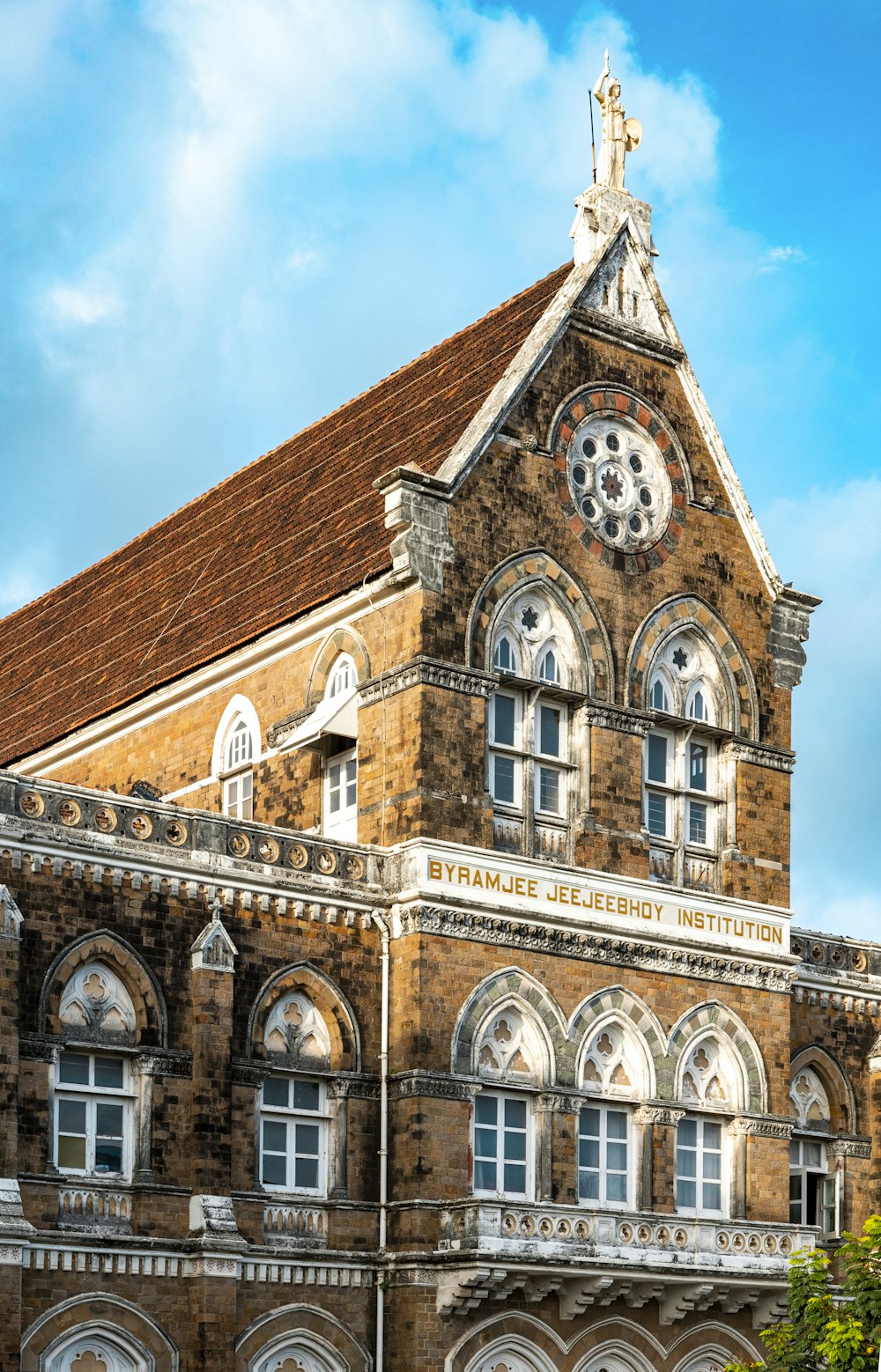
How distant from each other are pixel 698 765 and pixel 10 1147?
14.9 metres

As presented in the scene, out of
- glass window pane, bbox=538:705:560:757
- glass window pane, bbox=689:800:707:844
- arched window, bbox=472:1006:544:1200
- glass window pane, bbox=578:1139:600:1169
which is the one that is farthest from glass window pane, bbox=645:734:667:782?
glass window pane, bbox=578:1139:600:1169

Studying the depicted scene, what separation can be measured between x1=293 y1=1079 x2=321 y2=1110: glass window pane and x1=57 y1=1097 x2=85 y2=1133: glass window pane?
145 inches

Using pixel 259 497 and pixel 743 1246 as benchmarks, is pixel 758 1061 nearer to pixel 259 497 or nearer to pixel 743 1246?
pixel 743 1246

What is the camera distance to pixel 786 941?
41125mm

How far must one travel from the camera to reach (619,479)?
4078cm

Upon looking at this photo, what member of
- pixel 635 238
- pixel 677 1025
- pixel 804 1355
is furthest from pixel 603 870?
pixel 635 238

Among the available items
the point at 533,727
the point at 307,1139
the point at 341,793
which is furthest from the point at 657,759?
the point at 307,1139

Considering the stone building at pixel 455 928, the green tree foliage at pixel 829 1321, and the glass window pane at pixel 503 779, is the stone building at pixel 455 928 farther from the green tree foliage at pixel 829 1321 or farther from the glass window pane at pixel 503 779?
the green tree foliage at pixel 829 1321

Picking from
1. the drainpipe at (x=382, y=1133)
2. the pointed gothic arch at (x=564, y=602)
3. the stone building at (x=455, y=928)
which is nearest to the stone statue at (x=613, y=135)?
the stone building at (x=455, y=928)

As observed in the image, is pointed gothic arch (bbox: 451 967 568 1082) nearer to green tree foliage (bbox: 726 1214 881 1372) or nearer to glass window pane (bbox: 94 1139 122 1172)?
green tree foliage (bbox: 726 1214 881 1372)

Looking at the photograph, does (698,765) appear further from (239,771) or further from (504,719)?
→ (239,771)

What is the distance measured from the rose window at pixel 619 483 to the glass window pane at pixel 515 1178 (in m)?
10.5

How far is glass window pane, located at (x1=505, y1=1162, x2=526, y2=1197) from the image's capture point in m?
36.4

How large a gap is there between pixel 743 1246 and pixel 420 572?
11.8m
